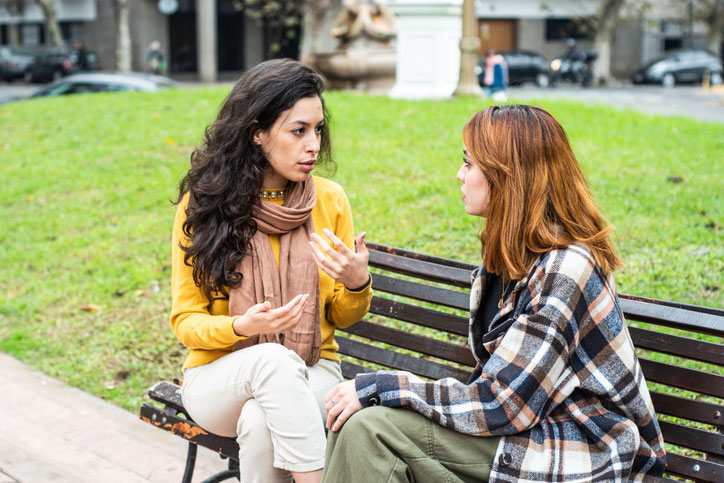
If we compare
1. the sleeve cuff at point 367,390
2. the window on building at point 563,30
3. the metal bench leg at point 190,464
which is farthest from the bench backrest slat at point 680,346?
the window on building at point 563,30

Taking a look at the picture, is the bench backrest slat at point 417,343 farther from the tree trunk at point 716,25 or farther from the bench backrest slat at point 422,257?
the tree trunk at point 716,25

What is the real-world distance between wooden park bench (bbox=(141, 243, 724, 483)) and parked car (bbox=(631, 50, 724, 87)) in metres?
29.9

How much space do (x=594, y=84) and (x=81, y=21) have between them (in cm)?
2275

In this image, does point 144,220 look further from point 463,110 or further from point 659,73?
point 659,73

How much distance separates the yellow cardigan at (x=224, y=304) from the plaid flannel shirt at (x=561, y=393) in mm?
655

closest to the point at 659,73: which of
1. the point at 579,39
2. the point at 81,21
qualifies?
the point at 579,39

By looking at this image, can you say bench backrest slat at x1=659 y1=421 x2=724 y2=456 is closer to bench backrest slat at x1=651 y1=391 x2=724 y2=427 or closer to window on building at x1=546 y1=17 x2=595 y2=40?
bench backrest slat at x1=651 y1=391 x2=724 y2=427

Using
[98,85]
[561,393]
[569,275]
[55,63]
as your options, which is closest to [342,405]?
[561,393]

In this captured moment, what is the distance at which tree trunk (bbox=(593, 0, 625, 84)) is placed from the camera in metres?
30.4

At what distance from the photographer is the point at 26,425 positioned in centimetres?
412

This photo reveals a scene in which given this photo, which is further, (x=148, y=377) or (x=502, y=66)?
(x=502, y=66)

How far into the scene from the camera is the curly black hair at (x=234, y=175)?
2725 mm

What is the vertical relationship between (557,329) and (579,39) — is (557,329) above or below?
below

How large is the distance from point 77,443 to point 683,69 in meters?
31.0
